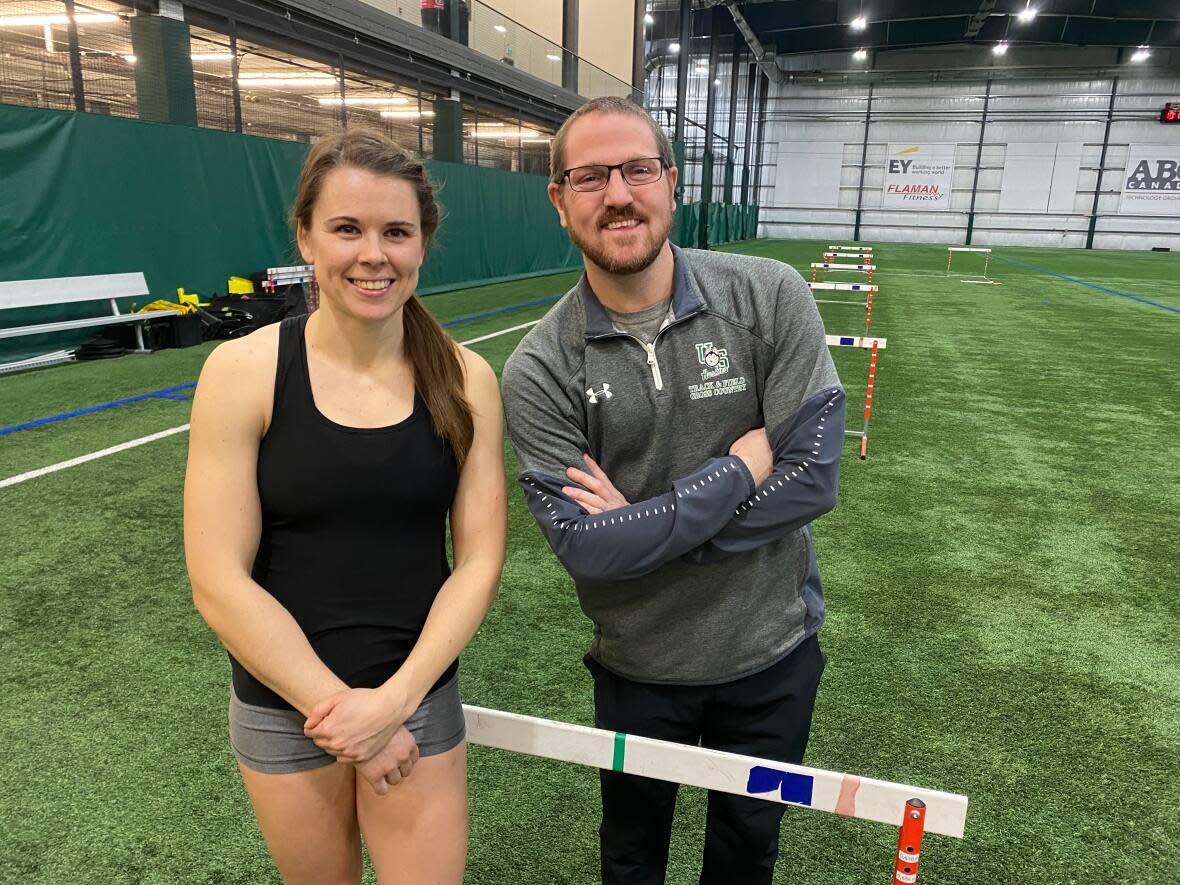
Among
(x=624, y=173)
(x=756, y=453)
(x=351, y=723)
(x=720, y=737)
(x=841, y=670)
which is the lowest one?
(x=841, y=670)

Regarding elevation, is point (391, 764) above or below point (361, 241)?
below

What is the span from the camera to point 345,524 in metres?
1.47

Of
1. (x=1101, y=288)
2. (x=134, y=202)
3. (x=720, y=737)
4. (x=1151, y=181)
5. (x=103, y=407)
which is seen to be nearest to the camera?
(x=720, y=737)

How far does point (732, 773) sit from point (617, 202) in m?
1.07

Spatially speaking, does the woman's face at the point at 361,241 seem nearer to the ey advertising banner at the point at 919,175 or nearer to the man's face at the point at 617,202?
the man's face at the point at 617,202

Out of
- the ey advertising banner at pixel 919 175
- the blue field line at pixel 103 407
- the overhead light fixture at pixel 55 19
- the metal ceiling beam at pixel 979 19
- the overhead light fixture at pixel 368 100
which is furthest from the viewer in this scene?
the ey advertising banner at pixel 919 175

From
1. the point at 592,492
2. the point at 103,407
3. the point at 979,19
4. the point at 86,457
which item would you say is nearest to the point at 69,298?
the point at 103,407

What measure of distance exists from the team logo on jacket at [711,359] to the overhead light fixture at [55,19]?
9659 mm

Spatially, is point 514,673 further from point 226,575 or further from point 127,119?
point 127,119

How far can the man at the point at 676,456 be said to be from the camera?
1.61 metres

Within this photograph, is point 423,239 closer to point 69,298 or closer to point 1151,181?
point 69,298

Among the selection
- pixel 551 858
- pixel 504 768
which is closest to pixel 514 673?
pixel 504 768

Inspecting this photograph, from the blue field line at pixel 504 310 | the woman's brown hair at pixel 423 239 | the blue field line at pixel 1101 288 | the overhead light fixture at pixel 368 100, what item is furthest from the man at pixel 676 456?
the blue field line at pixel 1101 288

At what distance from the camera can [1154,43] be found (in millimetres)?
31594
